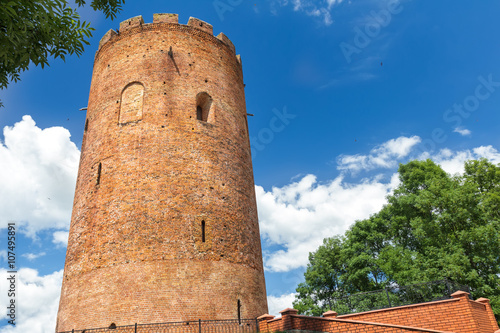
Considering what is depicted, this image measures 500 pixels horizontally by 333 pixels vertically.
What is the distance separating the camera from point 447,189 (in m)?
17.6

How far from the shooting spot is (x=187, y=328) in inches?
393

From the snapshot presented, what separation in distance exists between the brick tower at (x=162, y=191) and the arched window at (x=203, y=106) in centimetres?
4

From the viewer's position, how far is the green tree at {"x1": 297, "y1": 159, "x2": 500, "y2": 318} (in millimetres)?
15305

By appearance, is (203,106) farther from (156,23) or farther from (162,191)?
(162,191)

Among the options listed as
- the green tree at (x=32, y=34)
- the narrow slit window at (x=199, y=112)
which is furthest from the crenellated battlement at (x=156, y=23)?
the green tree at (x=32, y=34)

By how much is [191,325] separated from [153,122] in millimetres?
6803

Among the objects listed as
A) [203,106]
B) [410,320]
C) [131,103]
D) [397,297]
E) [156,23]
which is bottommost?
[410,320]

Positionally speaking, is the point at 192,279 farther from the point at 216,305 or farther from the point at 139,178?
the point at 139,178

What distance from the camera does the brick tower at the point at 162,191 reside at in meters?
10.6

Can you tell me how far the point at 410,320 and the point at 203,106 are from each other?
33.2ft

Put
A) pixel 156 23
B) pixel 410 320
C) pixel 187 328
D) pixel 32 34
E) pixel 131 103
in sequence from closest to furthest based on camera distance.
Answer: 1. pixel 32 34
2. pixel 187 328
3. pixel 410 320
4. pixel 131 103
5. pixel 156 23

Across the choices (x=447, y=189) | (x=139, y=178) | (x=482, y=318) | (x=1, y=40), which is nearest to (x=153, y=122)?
(x=139, y=178)

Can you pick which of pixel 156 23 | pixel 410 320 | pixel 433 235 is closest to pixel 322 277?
pixel 433 235

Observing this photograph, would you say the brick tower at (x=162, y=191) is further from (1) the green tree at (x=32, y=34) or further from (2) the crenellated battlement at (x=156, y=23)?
(1) the green tree at (x=32, y=34)
